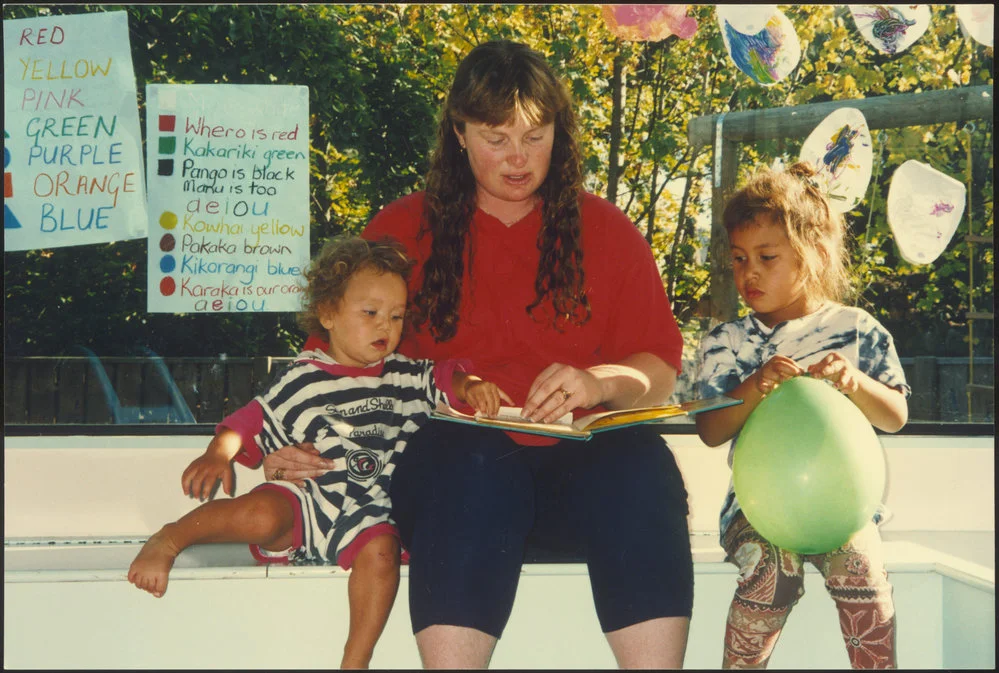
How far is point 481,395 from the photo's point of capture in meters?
1.55

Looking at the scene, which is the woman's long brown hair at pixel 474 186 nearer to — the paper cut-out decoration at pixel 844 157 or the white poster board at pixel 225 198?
the white poster board at pixel 225 198

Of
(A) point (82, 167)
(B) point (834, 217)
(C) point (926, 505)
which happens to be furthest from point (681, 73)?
(A) point (82, 167)

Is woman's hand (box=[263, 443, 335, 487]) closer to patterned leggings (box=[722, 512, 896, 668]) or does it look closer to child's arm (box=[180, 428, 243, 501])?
child's arm (box=[180, 428, 243, 501])

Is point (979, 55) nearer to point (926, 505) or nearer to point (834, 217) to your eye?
point (834, 217)

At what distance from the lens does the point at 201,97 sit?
1.96 meters

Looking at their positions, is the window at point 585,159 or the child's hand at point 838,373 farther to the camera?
the window at point 585,159

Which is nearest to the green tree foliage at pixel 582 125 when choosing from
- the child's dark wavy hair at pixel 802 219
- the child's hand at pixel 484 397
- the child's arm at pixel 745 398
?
the child's dark wavy hair at pixel 802 219

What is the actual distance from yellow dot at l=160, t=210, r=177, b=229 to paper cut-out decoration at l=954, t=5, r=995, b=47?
5.65ft

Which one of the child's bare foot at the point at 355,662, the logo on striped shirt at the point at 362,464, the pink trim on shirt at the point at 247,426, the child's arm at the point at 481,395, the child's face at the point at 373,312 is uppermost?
the child's face at the point at 373,312

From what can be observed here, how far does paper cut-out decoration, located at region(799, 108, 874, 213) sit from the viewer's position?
2.07 m

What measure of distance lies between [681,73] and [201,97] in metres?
1.01

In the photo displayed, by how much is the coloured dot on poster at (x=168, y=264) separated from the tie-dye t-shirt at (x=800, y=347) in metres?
1.10

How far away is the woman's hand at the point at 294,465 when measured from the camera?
1.73 m

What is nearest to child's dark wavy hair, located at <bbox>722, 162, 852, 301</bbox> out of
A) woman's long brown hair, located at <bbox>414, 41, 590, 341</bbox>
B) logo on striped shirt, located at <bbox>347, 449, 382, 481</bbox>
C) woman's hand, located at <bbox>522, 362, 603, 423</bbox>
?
woman's long brown hair, located at <bbox>414, 41, 590, 341</bbox>
